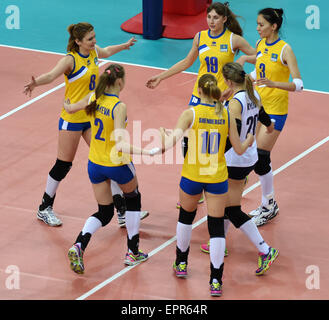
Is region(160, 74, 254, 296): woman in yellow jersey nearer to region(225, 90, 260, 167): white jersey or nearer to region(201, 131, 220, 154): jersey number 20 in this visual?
region(201, 131, 220, 154): jersey number 20

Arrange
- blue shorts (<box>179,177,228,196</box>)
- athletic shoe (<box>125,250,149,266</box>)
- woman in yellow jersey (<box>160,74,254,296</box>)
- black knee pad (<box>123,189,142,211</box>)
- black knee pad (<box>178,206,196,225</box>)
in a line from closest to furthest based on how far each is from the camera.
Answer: woman in yellow jersey (<box>160,74,254,296</box>) < blue shorts (<box>179,177,228,196</box>) < black knee pad (<box>178,206,196,225</box>) < black knee pad (<box>123,189,142,211</box>) < athletic shoe (<box>125,250,149,266</box>)

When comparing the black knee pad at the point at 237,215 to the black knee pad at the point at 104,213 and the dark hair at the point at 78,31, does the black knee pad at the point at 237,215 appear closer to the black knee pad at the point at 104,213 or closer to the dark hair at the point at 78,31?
the black knee pad at the point at 104,213

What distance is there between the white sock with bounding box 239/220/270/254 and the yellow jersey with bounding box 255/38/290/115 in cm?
160

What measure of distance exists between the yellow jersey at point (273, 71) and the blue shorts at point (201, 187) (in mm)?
1773

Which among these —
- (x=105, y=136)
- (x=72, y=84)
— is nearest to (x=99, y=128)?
(x=105, y=136)

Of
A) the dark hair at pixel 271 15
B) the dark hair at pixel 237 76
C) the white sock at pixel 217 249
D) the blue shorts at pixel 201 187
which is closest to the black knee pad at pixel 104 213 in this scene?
the blue shorts at pixel 201 187

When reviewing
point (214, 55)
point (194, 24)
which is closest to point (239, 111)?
point (214, 55)

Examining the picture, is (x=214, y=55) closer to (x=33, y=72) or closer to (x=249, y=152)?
(x=249, y=152)

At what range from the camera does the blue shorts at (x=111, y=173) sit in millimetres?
7469

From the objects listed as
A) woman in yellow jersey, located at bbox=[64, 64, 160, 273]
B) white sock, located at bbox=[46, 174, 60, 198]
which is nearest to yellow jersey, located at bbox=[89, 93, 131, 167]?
woman in yellow jersey, located at bbox=[64, 64, 160, 273]

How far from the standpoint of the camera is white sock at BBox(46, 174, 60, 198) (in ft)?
28.8

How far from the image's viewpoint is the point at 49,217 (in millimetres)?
8812

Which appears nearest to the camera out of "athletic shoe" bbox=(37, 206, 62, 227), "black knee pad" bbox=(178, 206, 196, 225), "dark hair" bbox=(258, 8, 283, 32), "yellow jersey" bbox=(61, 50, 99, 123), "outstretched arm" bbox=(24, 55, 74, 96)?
"black knee pad" bbox=(178, 206, 196, 225)
